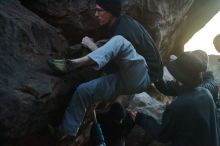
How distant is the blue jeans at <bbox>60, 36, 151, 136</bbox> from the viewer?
5.82 metres

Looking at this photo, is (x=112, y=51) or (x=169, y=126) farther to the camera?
(x=169, y=126)

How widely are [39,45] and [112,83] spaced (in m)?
1.53

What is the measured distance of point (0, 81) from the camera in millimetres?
5051

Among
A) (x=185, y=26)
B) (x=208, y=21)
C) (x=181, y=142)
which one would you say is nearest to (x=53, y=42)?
(x=181, y=142)

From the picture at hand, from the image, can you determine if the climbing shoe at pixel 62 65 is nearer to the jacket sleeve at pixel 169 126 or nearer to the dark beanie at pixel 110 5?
the dark beanie at pixel 110 5

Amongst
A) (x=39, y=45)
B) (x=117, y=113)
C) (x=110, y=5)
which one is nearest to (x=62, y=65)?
(x=39, y=45)

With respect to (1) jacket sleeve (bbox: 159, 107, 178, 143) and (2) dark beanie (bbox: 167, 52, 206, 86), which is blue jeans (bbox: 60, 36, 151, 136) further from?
(1) jacket sleeve (bbox: 159, 107, 178, 143)

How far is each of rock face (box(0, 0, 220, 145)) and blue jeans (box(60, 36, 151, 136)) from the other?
300 mm

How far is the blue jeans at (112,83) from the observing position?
582 centimetres

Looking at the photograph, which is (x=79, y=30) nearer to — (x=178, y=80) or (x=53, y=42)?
(x=53, y=42)

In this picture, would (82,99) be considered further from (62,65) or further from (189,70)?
(189,70)

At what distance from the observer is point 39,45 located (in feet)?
20.9

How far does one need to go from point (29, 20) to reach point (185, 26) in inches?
264

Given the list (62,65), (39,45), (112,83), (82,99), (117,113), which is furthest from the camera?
(117,113)
